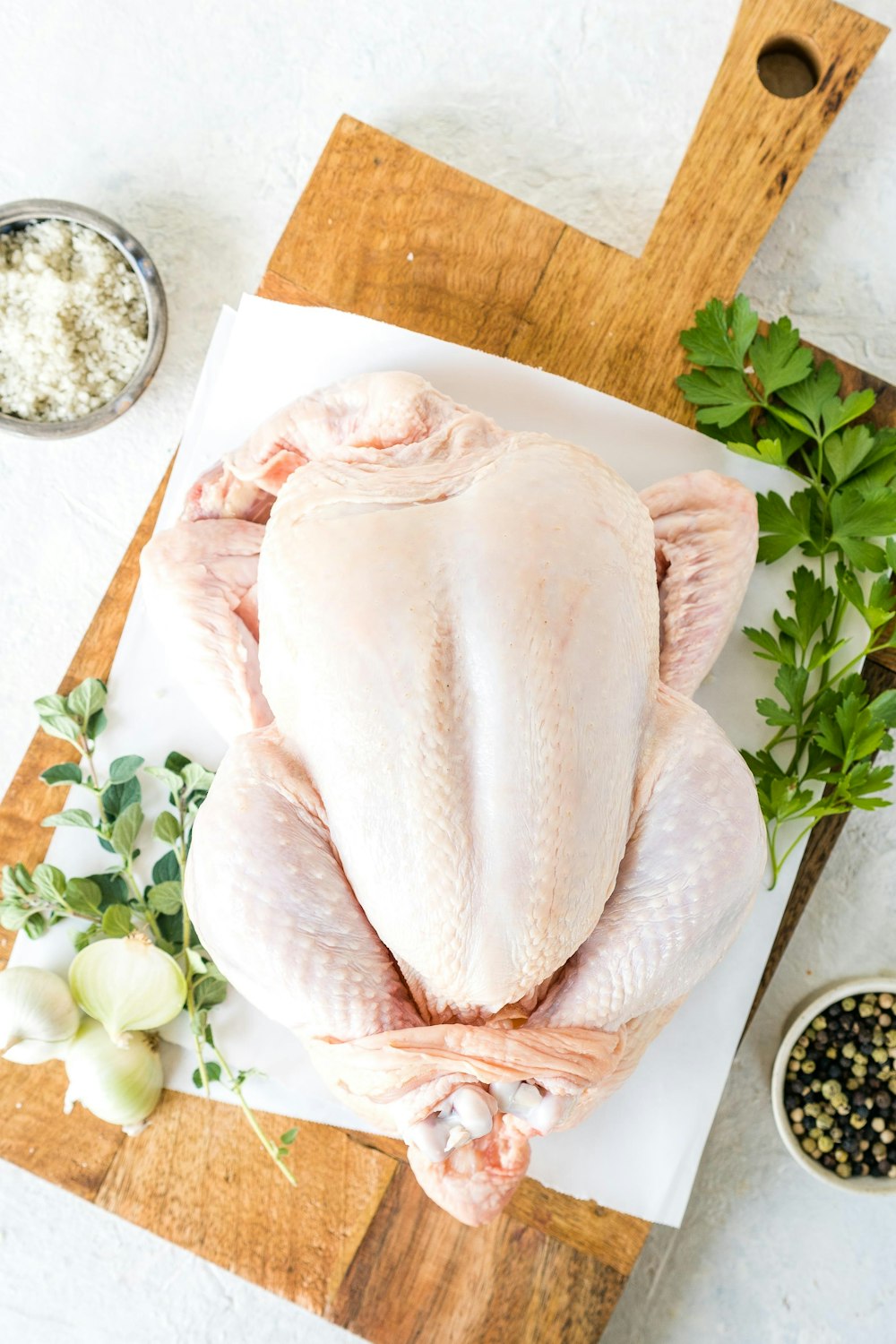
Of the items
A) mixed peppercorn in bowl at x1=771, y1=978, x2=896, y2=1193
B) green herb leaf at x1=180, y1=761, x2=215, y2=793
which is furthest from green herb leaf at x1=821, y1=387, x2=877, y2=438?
green herb leaf at x1=180, y1=761, x2=215, y2=793

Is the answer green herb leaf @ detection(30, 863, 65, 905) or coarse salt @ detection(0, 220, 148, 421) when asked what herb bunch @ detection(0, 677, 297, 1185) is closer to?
green herb leaf @ detection(30, 863, 65, 905)

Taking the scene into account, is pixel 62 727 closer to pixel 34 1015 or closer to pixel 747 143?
pixel 34 1015

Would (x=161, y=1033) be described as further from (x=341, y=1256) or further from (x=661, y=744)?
(x=661, y=744)

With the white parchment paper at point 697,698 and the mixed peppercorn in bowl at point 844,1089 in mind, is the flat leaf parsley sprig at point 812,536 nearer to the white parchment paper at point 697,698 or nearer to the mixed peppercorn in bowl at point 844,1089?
the white parchment paper at point 697,698

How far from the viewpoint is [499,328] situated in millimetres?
1363

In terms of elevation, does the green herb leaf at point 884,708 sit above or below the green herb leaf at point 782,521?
below

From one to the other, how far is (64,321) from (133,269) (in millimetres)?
124

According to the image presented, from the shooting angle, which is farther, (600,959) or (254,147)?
(254,147)

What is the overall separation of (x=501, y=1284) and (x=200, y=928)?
70cm

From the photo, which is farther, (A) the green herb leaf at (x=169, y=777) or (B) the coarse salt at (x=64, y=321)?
(B) the coarse salt at (x=64, y=321)

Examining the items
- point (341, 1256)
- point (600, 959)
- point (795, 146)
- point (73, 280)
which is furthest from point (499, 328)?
point (341, 1256)

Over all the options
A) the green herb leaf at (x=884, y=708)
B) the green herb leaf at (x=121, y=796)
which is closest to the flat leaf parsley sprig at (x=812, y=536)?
the green herb leaf at (x=884, y=708)

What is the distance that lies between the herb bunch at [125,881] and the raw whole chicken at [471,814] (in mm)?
285

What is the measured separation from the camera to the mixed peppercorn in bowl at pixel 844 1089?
1.43 meters
